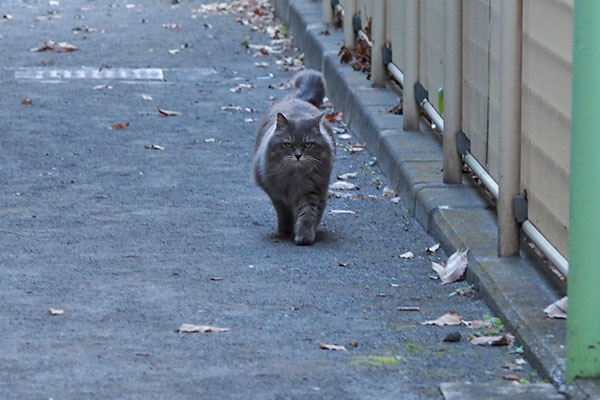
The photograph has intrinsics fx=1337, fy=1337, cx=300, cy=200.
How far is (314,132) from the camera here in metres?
6.68

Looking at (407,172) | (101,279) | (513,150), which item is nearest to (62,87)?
(407,172)

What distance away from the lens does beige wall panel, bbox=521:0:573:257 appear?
508cm

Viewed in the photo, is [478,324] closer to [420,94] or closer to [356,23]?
[420,94]

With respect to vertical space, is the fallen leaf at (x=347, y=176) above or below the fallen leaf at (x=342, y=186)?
below

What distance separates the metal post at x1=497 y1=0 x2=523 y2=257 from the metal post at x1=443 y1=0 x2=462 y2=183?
117 centimetres

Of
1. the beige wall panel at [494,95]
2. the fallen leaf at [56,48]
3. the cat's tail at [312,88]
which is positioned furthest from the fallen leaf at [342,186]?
the fallen leaf at [56,48]

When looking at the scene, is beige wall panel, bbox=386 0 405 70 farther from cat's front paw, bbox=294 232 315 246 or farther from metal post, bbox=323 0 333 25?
metal post, bbox=323 0 333 25

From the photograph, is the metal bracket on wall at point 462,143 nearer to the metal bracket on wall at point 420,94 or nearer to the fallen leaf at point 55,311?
the metal bracket on wall at point 420,94

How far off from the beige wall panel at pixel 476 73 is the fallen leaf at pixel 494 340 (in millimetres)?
1646

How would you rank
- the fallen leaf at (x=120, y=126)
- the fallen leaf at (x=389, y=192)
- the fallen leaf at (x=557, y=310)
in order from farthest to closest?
the fallen leaf at (x=120, y=126) < the fallen leaf at (x=389, y=192) < the fallen leaf at (x=557, y=310)

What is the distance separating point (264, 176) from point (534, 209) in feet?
5.48

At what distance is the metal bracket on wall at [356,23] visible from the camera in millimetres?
10422

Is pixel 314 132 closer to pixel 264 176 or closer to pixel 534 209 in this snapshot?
pixel 264 176

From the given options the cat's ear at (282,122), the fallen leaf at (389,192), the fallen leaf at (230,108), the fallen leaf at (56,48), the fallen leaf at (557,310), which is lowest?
the fallen leaf at (56,48)
